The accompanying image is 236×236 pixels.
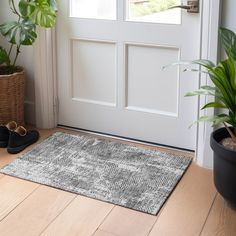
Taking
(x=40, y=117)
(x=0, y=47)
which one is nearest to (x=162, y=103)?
(x=40, y=117)

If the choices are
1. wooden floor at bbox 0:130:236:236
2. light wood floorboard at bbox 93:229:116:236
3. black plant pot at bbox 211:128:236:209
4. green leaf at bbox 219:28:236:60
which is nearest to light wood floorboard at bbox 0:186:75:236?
wooden floor at bbox 0:130:236:236

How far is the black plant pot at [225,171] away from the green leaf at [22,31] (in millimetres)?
1274

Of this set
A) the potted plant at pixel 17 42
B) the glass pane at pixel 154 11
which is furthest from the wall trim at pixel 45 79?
the glass pane at pixel 154 11

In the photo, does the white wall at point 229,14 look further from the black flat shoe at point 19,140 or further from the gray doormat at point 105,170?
the black flat shoe at point 19,140

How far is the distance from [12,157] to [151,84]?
0.94 metres

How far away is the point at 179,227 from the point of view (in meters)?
2.09

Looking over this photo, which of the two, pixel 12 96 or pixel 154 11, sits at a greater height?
pixel 154 11

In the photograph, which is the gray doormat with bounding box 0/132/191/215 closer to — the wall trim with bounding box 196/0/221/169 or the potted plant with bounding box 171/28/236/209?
the wall trim with bounding box 196/0/221/169

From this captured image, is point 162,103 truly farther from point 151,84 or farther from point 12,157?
point 12,157

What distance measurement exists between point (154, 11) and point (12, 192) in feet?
4.20

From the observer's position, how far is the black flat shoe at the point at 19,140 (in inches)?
111

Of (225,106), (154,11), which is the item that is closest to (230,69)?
(225,106)

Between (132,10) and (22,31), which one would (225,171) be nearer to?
(132,10)

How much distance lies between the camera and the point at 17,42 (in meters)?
3.07
